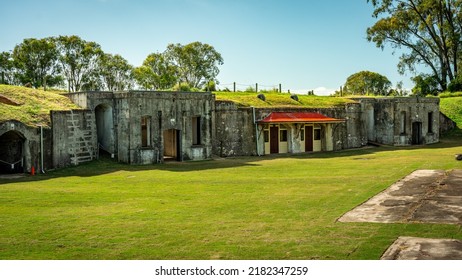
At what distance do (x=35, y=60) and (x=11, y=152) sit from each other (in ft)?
102

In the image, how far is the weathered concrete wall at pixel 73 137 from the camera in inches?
905

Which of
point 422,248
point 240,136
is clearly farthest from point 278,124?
point 422,248

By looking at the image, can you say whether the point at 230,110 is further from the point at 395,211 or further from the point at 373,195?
the point at 395,211

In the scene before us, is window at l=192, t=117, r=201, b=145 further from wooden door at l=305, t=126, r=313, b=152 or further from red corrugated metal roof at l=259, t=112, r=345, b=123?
wooden door at l=305, t=126, r=313, b=152

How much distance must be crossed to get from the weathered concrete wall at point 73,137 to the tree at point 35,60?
2685cm

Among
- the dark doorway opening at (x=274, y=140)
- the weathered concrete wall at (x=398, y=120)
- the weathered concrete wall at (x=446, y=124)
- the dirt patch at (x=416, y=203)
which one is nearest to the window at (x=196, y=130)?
the dark doorway opening at (x=274, y=140)

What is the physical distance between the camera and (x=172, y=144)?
28906mm

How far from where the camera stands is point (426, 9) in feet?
154

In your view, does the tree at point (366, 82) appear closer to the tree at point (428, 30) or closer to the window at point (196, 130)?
the tree at point (428, 30)

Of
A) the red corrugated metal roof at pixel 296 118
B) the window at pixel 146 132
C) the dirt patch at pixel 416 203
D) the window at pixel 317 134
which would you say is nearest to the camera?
the dirt patch at pixel 416 203

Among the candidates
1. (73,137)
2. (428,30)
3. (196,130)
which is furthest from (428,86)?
(73,137)

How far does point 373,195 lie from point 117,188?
25.9 feet

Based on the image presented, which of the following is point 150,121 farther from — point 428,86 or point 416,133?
point 428,86

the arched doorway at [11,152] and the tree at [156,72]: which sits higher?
the tree at [156,72]
